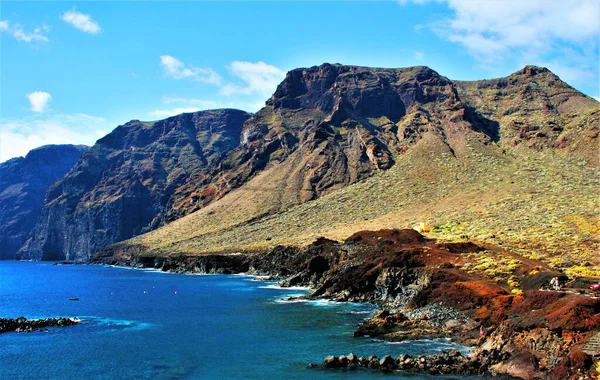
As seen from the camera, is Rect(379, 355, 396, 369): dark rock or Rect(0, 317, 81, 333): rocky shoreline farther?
Rect(0, 317, 81, 333): rocky shoreline

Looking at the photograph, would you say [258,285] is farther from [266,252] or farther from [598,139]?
[598,139]

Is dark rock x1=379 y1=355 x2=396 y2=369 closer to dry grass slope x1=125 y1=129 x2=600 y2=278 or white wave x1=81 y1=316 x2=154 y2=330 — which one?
dry grass slope x1=125 y1=129 x2=600 y2=278

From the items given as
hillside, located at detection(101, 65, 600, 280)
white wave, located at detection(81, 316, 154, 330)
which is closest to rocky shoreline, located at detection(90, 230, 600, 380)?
hillside, located at detection(101, 65, 600, 280)

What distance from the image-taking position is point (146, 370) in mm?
41500

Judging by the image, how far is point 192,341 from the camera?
171 feet

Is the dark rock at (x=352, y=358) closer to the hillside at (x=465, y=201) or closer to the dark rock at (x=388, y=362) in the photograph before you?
the dark rock at (x=388, y=362)

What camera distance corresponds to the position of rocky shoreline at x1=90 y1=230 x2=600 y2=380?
3641 centimetres

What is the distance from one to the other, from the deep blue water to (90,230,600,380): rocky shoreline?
3684 millimetres

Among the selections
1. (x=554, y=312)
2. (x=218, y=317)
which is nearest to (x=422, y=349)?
(x=554, y=312)

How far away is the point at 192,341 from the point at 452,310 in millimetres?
27755

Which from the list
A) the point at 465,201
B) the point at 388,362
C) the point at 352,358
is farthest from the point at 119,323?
the point at 465,201

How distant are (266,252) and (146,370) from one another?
3936 inches

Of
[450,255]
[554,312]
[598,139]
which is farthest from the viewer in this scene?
[598,139]

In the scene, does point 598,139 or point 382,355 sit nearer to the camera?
point 382,355
